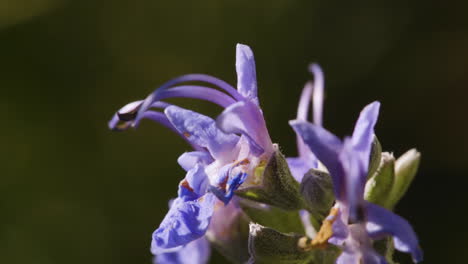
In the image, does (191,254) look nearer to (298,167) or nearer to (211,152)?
(298,167)

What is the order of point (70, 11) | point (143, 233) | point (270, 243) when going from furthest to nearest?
point (70, 11) → point (143, 233) → point (270, 243)

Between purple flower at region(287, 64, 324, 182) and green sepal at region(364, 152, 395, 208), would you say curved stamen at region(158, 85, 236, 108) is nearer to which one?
purple flower at region(287, 64, 324, 182)

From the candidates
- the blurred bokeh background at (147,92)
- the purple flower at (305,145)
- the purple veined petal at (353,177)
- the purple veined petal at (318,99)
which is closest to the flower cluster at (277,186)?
the purple veined petal at (353,177)

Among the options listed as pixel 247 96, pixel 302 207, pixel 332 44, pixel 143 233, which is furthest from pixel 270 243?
pixel 332 44

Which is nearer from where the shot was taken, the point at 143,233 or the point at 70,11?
the point at 143,233

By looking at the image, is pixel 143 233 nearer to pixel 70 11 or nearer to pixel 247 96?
pixel 70 11

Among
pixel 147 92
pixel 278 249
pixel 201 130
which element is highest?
pixel 201 130

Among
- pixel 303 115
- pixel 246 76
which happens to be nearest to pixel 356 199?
pixel 246 76
